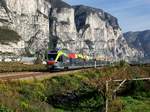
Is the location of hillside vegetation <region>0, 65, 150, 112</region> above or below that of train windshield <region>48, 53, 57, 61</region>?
below

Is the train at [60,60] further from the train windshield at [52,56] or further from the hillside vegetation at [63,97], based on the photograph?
the hillside vegetation at [63,97]

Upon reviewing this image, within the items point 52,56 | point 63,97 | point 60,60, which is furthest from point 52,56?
point 63,97

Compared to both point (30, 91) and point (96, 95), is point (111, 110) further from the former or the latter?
point (30, 91)

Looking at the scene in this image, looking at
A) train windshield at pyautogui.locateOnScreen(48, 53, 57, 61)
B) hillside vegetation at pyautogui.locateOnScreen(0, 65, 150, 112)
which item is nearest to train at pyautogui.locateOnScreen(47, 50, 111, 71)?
train windshield at pyautogui.locateOnScreen(48, 53, 57, 61)

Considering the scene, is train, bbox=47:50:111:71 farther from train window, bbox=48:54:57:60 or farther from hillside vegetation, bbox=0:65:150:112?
hillside vegetation, bbox=0:65:150:112

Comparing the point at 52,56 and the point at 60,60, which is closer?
the point at 60,60

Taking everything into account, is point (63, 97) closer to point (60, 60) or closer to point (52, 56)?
point (60, 60)

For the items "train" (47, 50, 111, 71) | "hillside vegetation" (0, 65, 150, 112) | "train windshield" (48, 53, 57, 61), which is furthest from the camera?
"train windshield" (48, 53, 57, 61)

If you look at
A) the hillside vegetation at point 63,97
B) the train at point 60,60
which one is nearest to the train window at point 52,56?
the train at point 60,60

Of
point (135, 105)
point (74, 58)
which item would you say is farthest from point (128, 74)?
point (74, 58)

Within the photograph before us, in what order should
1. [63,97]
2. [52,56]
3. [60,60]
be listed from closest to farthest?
[63,97] < [60,60] < [52,56]
